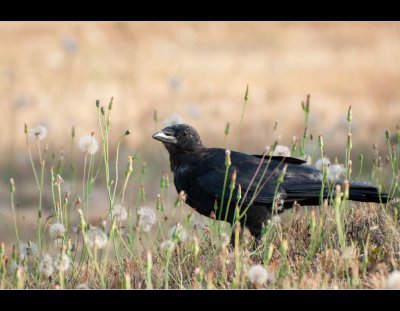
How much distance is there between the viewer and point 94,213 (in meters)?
8.81

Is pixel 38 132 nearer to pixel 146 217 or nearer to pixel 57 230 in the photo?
pixel 57 230

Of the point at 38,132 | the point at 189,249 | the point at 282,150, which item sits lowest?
the point at 189,249

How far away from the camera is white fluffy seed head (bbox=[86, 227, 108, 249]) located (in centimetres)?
434

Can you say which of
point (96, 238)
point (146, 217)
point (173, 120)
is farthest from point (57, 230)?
point (173, 120)

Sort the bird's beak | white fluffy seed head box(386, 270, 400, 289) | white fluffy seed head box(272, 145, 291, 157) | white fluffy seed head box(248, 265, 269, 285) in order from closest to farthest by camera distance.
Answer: white fluffy seed head box(386, 270, 400, 289), white fluffy seed head box(248, 265, 269, 285), white fluffy seed head box(272, 145, 291, 157), the bird's beak

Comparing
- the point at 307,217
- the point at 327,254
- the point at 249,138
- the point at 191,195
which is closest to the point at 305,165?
the point at 307,217

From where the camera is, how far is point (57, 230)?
16.0 feet

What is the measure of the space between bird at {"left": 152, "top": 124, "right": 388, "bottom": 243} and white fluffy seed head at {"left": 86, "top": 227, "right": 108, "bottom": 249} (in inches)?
45.6

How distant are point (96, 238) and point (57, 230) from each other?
0.59m

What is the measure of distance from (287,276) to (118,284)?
1.00 m

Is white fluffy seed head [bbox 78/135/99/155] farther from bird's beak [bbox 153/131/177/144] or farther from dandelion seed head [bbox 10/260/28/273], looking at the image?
bird's beak [bbox 153/131/177/144]

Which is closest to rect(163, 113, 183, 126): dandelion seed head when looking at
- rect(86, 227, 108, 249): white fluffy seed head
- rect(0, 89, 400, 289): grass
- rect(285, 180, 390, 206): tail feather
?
rect(0, 89, 400, 289): grass

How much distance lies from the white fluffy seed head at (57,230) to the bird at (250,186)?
3.08 feet

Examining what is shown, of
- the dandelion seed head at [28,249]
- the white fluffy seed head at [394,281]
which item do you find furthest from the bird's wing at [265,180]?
the white fluffy seed head at [394,281]
